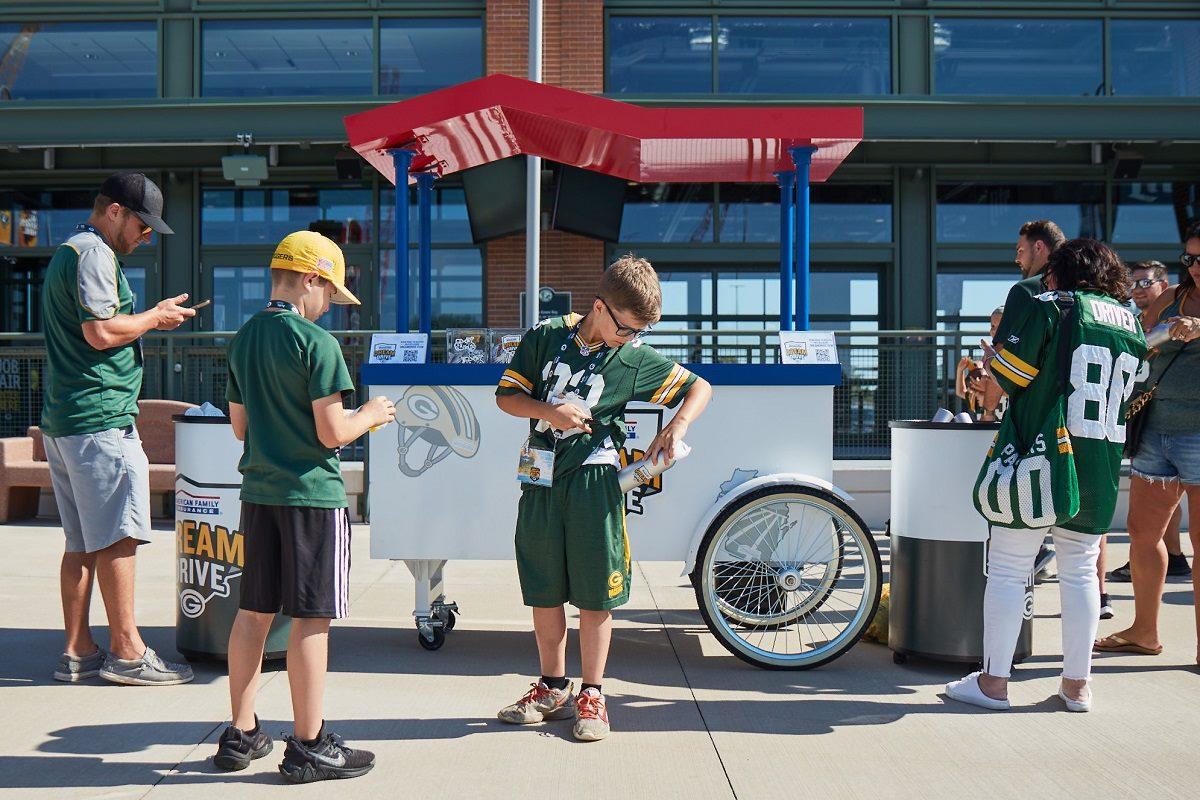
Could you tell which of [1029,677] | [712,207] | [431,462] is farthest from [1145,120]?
[431,462]

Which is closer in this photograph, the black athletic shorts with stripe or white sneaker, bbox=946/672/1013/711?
the black athletic shorts with stripe

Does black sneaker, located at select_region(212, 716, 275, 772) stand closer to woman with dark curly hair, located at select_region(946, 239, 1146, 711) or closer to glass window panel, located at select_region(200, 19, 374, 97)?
woman with dark curly hair, located at select_region(946, 239, 1146, 711)

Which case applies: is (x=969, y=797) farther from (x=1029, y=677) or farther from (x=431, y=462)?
(x=431, y=462)

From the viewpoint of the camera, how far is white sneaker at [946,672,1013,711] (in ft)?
13.7

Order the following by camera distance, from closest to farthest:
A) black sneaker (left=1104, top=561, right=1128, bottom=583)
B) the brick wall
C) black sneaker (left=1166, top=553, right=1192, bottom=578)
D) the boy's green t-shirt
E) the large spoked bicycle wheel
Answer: the boy's green t-shirt
the large spoked bicycle wheel
black sneaker (left=1104, top=561, right=1128, bottom=583)
black sneaker (left=1166, top=553, right=1192, bottom=578)
the brick wall

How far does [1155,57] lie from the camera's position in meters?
13.0

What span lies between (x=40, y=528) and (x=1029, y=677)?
841cm

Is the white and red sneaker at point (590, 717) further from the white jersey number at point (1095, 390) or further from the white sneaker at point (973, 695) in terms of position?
the white jersey number at point (1095, 390)

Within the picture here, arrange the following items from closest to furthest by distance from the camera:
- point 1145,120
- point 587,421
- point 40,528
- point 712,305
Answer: point 587,421, point 40,528, point 1145,120, point 712,305

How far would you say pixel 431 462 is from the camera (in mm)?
4918

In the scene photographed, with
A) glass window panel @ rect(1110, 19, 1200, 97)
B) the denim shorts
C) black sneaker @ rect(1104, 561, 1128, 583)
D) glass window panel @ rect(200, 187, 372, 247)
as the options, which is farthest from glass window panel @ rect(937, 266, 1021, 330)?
the denim shorts

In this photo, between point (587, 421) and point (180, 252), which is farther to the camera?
point (180, 252)

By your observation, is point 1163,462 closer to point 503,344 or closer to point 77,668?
point 503,344

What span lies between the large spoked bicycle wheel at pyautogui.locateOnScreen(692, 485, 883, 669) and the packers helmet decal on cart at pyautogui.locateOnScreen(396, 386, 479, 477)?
47.2 inches
